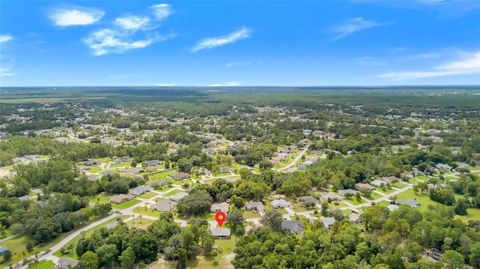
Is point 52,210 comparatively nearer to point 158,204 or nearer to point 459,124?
point 158,204

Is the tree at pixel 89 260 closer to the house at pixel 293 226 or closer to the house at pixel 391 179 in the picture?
the house at pixel 293 226

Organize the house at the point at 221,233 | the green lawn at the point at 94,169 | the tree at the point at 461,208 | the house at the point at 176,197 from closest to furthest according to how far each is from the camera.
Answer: the house at the point at 221,233 → the tree at the point at 461,208 → the house at the point at 176,197 → the green lawn at the point at 94,169

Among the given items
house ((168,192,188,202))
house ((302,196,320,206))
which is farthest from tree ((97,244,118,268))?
house ((302,196,320,206))

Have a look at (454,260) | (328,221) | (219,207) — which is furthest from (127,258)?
(454,260)

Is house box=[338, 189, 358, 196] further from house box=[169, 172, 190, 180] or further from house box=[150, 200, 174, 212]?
house box=[169, 172, 190, 180]

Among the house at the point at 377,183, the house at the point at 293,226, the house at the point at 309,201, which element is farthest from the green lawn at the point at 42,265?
the house at the point at 377,183
